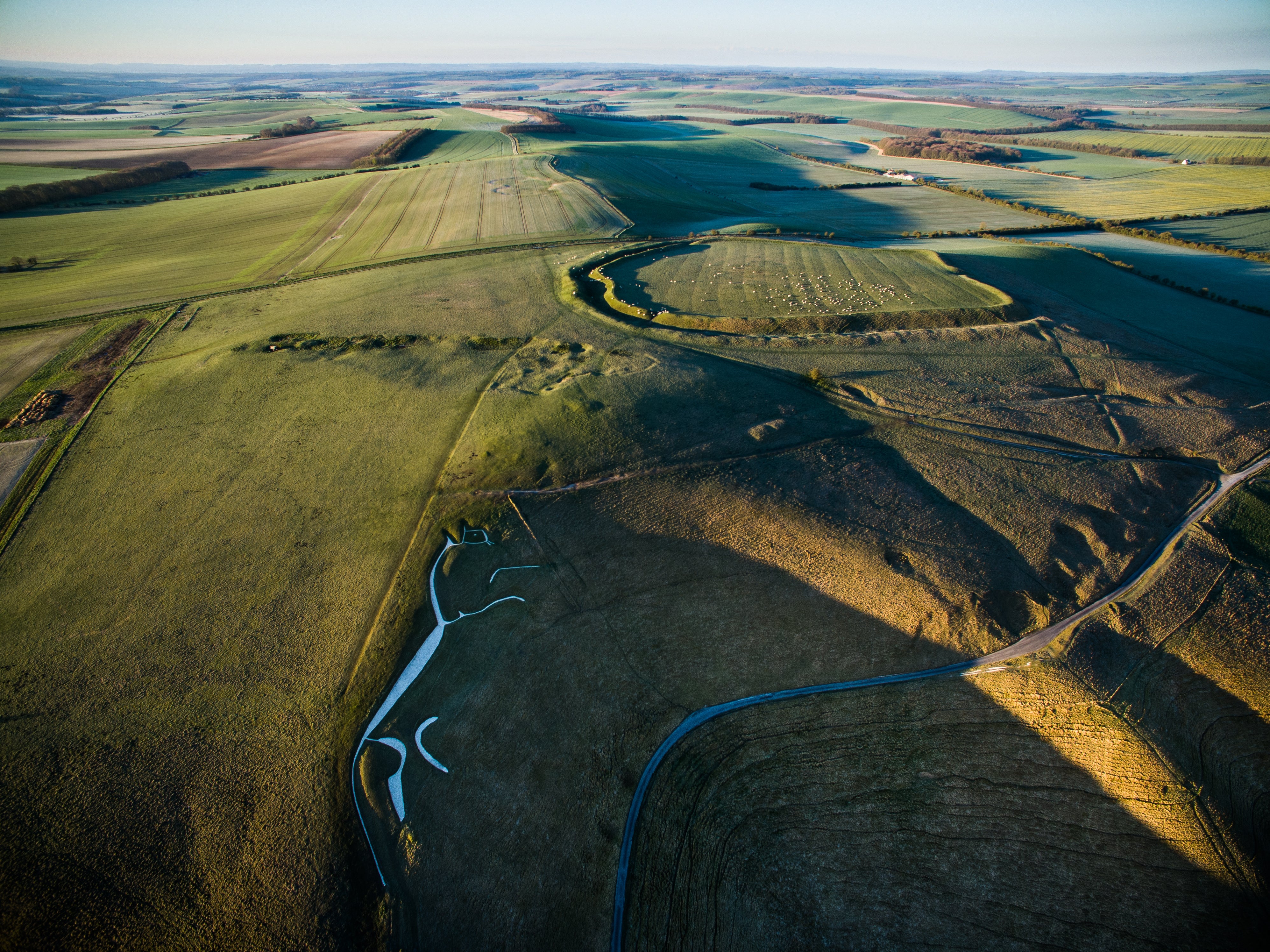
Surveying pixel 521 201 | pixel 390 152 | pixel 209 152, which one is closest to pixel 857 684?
pixel 521 201

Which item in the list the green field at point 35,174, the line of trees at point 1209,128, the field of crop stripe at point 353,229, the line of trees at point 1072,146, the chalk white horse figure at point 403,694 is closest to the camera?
the chalk white horse figure at point 403,694

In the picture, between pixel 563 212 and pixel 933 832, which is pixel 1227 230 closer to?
pixel 563 212

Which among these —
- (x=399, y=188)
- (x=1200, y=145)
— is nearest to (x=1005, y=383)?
(x=399, y=188)

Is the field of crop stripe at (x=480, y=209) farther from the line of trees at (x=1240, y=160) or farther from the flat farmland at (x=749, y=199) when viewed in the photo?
the line of trees at (x=1240, y=160)

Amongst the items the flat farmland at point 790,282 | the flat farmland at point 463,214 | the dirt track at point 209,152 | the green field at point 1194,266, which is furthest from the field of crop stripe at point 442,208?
the green field at point 1194,266

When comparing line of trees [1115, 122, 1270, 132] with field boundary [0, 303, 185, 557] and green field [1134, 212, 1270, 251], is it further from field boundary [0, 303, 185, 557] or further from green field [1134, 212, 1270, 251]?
field boundary [0, 303, 185, 557]
